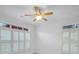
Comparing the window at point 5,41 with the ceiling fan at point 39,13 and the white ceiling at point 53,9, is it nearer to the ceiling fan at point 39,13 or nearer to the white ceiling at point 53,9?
the white ceiling at point 53,9

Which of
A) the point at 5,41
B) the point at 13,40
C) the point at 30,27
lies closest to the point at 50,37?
the point at 30,27

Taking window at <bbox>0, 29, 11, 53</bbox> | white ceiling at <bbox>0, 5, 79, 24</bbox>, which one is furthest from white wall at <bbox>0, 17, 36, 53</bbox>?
window at <bbox>0, 29, 11, 53</bbox>

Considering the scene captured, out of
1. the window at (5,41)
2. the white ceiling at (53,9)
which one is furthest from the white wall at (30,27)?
the window at (5,41)

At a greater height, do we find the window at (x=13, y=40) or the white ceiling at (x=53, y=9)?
the white ceiling at (x=53, y=9)

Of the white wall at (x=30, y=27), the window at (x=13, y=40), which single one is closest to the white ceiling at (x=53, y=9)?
the white wall at (x=30, y=27)

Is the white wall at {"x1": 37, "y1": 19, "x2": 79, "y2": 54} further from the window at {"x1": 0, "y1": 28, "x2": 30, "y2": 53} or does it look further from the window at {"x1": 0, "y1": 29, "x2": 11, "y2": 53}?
the window at {"x1": 0, "y1": 29, "x2": 11, "y2": 53}

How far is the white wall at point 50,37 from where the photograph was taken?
6.09 feet

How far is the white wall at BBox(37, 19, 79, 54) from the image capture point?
186 cm

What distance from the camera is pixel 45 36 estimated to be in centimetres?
187

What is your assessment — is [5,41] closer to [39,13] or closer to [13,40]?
[13,40]

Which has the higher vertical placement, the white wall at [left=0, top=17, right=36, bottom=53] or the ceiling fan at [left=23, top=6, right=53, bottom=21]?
the ceiling fan at [left=23, top=6, right=53, bottom=21]
